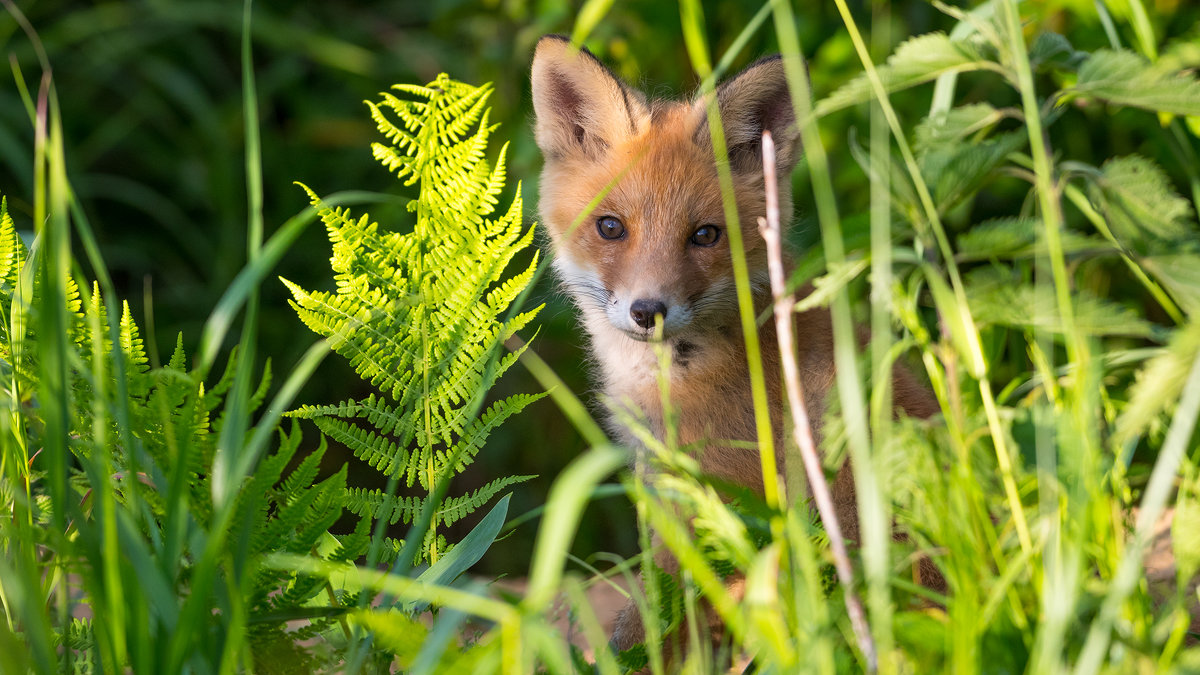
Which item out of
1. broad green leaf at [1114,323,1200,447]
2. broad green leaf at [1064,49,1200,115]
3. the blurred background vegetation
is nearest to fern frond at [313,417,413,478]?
broad green leaf at [1114,323,1200,447]

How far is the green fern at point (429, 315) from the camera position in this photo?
1.71 meters

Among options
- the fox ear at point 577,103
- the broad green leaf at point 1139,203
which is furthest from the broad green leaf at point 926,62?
the fox ear at point 577,103

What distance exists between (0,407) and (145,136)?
147 inches

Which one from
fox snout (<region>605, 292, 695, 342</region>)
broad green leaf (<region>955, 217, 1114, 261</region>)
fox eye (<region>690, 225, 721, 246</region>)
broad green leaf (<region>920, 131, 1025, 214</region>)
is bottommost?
fox snout (<region>605, 292, 695, 342</region>)

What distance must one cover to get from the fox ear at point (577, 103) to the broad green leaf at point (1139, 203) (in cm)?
146

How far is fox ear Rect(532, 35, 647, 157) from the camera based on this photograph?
2.62m

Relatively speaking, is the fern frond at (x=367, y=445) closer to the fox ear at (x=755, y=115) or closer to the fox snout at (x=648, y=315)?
the fox snout at (x=648, y=315)

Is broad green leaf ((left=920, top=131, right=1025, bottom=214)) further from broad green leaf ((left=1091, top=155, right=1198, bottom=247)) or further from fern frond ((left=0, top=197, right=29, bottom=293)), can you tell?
fern frond ((left=0, top=197, right=29, bottom=293))

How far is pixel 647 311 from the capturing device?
233 cm

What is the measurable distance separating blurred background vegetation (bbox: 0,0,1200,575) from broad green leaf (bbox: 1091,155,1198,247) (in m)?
2.47

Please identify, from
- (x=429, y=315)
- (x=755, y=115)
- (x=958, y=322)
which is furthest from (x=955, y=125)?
(x=755, y=115)

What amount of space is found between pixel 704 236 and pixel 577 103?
57 cm

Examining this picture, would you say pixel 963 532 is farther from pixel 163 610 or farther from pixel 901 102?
pixel 901 102

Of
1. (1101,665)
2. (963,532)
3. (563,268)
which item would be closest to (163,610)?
(963,532)
